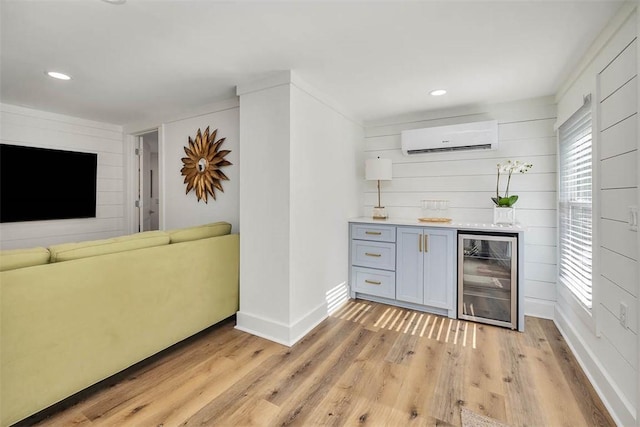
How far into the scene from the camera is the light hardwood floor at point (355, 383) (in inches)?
61.5

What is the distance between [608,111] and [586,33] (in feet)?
1.70

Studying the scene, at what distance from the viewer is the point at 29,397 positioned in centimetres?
145

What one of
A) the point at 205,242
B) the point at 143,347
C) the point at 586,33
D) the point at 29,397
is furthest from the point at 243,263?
the point at 586,33

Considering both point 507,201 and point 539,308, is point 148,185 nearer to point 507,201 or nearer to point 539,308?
point 507,201

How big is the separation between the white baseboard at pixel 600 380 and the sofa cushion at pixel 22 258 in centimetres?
319

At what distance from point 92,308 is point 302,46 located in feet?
7.05

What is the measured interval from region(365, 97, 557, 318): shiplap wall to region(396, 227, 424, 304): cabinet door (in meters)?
0.61

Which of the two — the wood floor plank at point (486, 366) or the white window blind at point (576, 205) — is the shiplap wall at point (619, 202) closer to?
the white window blind at point (576, 205)

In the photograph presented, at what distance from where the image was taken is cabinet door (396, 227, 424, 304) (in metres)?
2.95

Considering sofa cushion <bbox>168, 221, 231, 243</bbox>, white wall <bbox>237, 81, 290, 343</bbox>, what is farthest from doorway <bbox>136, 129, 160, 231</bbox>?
white wall <bbox>237, 81, 290, 343</bbox>

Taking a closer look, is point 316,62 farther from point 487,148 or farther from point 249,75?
point 487,148

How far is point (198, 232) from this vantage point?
2.53 meters

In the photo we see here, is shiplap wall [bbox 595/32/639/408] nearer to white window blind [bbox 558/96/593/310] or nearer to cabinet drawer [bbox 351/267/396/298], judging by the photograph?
white window blind [bbox 558/96/593/310]

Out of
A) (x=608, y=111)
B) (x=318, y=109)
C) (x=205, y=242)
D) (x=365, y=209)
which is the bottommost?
(x=205, y=242)
